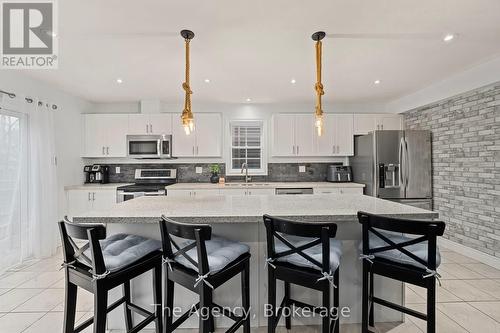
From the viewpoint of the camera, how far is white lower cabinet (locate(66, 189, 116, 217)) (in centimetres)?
402

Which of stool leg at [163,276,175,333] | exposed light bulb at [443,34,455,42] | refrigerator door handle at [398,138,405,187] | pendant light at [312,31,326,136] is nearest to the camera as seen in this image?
stool leg at [163,276,175,333]

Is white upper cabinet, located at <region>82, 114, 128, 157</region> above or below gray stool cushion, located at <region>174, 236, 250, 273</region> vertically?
above

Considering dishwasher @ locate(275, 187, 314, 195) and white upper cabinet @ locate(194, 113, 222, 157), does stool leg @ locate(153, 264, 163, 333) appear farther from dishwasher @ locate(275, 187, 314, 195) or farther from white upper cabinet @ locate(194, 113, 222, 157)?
white upper cabinet @ locate(194, 113, 222, 157)

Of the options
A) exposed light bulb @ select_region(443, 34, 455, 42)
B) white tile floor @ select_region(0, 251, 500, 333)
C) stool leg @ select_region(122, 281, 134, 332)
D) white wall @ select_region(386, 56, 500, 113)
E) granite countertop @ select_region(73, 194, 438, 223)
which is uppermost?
exposed light bulb @ select_region(443, 34, 455, 42)

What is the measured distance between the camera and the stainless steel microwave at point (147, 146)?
442 cm

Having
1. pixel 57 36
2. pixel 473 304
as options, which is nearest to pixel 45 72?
pixel 57 36

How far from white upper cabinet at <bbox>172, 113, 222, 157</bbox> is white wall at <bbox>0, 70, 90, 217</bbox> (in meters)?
1.62

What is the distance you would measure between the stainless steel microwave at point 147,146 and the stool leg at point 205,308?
11.0 feet

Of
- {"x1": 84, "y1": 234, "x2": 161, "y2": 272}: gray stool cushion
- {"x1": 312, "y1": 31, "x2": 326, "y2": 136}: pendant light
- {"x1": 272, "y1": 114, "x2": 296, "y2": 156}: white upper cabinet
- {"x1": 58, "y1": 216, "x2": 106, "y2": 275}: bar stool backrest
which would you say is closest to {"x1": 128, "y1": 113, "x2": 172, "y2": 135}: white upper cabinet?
{"x1": 272, "y1": 114, "x2": 296, "y2": 156}: white upper cabinet

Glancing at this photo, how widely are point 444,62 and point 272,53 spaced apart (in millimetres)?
2051

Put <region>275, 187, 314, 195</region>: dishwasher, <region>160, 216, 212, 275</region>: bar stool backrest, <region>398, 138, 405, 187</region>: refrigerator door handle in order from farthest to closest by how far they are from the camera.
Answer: <region>275, 187, 314, 195</region>: dishwasher → <region>398, 138, 405, 187</region>: refrigerator door handle → <region>160, 216, 212, 275</region>: bar stool backrest

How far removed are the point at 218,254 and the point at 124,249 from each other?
0.65 meters

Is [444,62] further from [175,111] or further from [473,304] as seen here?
[175,111]

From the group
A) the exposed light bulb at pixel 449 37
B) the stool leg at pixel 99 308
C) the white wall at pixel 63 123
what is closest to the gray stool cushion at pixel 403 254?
the stool leg at pixel 99 308
